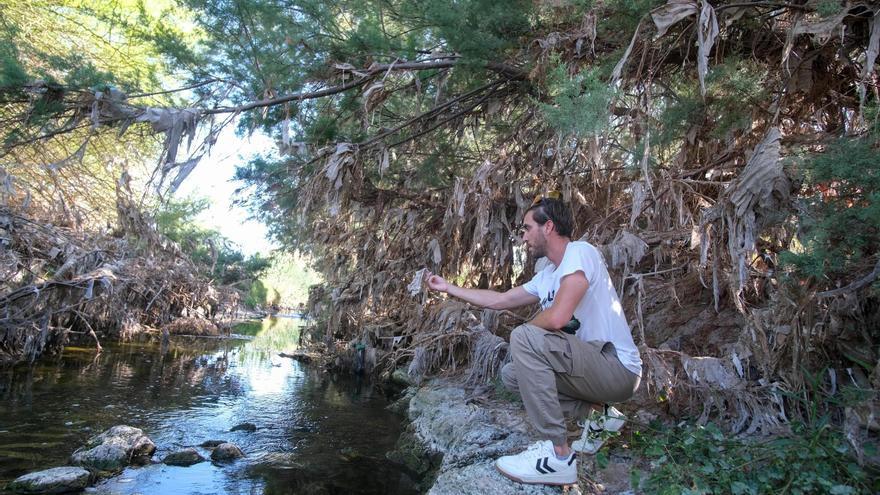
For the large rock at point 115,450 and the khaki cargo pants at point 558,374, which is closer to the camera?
the khaki cargo pants at point 558,374

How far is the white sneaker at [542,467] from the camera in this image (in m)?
2.79

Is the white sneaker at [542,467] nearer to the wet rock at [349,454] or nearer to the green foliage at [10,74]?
the wet rock at [349,454]

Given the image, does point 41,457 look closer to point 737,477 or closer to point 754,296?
point 737,477

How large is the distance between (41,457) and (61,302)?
4.68 m

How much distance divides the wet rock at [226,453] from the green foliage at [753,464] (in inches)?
137

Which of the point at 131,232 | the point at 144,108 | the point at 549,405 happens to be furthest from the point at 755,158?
the point at 131,232

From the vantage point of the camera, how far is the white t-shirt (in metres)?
2.91

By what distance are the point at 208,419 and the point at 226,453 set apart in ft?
5.02

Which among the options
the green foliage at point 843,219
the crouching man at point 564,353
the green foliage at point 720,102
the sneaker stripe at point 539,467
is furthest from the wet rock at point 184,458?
the green foliage at point 720,102

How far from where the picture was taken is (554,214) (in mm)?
3148

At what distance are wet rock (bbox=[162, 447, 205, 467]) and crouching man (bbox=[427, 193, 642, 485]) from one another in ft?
9.52

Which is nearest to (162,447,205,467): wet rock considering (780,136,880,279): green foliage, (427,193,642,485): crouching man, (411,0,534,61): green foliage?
(427,193,642,485): crouching man

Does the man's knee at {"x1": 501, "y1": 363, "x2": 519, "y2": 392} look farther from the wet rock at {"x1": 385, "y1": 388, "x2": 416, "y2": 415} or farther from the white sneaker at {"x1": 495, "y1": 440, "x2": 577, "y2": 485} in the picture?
the wet rock at {"x1": 385, "y1": 388, "x2": 416, "y2": 415}

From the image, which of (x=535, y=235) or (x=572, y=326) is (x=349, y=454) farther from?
(x=535, y=235)
